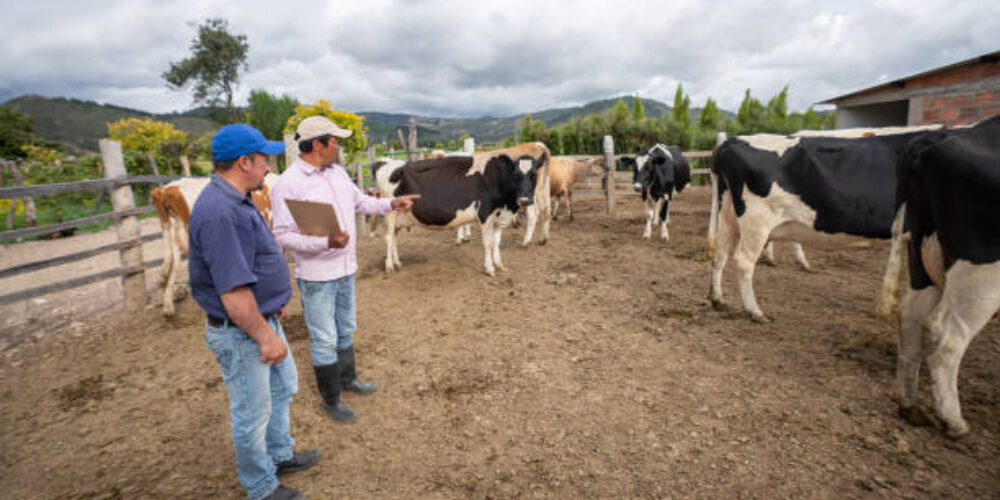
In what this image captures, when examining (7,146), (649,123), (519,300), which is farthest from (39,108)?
(519,300)

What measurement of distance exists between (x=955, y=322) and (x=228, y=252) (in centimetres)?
392

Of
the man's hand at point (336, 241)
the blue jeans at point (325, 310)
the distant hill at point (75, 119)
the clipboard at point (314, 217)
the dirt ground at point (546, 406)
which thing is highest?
the distant hill at point (75, 119)

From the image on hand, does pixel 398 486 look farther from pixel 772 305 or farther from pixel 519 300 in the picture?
pixel 772 305

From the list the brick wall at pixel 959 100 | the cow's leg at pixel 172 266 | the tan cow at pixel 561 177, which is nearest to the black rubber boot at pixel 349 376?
the cow's leg at pixel 172 266

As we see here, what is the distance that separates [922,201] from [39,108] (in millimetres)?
103373

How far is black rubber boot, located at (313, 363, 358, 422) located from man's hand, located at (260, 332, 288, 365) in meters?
1.19

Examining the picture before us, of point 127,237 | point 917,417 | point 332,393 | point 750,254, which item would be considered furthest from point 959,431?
point 127,237

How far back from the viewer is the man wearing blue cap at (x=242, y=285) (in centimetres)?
185

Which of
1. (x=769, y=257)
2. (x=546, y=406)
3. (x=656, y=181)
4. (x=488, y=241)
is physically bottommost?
(x=546, y=406)

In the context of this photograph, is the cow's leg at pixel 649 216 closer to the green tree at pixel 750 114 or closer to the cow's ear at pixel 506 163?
the cow's ear at pixel 506 163

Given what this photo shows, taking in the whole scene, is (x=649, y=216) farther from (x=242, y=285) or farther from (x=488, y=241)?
(x=242, y=285)

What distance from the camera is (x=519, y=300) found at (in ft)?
18.8

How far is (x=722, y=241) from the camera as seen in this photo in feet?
16.8

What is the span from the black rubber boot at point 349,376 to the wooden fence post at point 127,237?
3432mm
